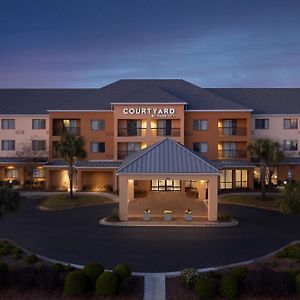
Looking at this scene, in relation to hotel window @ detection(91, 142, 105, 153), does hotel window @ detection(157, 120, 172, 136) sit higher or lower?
higher

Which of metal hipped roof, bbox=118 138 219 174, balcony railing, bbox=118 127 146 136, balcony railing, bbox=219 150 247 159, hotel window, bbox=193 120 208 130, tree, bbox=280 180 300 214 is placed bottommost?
tree, bbox=280 180 300 214

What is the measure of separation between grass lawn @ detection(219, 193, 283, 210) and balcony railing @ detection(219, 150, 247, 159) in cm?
794

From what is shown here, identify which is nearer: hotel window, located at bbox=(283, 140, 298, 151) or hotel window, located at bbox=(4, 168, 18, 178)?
hotel window, located at bbox=(4, 168, 18, 178)

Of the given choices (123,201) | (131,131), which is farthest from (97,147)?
(123,201)

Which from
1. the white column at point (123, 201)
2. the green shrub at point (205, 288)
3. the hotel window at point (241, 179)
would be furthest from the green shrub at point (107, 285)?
the hotel window at point (241, 179)

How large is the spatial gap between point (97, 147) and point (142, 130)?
19.7ft

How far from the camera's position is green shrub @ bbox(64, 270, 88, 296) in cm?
1553

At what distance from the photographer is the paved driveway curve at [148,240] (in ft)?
66.5

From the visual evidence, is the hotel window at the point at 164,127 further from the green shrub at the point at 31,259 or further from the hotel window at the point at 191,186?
the green shrub at the point at 31,259

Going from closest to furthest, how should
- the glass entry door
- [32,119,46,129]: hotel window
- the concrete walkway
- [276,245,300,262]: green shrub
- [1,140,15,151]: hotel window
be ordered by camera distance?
1. the concrete walkway
2. [276,245,300,262]: green shrub
3. the glass entry door
4. [32,119,46,129]: hotel window
5. [1,140,15,151]: hotel window

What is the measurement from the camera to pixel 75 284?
1559cm

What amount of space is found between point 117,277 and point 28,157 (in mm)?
37204

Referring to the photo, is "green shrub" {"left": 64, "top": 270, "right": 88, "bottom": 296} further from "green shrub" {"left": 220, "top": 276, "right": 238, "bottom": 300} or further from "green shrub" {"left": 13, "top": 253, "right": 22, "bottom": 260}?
"green shrub" {"left": 220, "top": 276, "right": 238, "bottom": 300}

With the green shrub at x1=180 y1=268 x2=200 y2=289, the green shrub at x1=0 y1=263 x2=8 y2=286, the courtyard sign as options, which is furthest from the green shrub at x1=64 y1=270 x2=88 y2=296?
the courtyard sign
